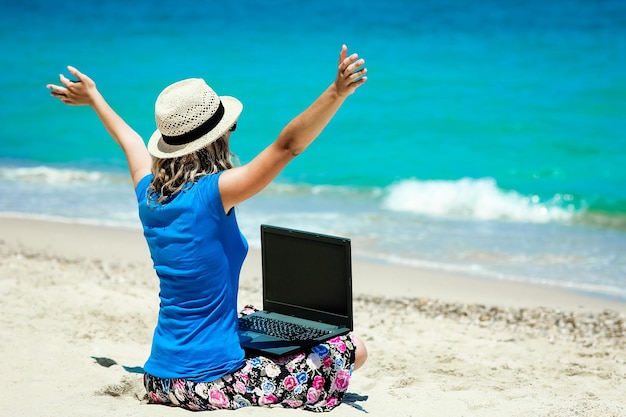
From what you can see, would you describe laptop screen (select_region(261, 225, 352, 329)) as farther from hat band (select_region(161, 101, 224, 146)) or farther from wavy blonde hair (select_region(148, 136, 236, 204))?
hat band (select_region(161, 101, 224, 146))

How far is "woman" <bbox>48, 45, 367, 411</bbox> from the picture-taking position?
371 centimetres

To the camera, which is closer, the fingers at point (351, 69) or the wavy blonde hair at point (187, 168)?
the fingers at point (351, 69)

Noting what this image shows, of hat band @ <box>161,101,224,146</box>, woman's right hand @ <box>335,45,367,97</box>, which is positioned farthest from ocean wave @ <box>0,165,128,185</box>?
woman's right hand @ <box>335,45,367,97</box>

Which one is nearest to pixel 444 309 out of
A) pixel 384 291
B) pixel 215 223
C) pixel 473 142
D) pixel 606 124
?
pixel 384 291

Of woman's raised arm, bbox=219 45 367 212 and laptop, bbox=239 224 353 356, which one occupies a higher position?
woman's raised arm, bbox=219 45 367 212

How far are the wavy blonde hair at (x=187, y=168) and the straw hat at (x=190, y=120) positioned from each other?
0.20 feet

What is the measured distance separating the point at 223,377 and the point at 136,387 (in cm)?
73

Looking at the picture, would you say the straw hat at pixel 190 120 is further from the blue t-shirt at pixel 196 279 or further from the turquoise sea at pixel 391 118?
the turquoise sea at pixel 391 118

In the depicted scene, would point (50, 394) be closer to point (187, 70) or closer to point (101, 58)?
point (187, 70)

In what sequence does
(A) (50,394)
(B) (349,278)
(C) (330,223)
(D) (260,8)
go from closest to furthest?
(B) (349,278) → (A) (50,394) → (C) (330,223) → (D) (260,8)

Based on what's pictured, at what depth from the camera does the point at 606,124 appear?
16406 mm

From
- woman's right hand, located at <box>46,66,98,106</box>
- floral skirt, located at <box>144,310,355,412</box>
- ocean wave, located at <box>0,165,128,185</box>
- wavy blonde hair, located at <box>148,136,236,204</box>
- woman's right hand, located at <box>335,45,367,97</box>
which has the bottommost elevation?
floral skirt, located at <box>144,310,355,412</box>

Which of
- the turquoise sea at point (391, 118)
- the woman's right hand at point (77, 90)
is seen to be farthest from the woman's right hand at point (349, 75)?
the turquoise sea at point (391, 118)

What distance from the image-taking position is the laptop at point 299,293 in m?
4.01
